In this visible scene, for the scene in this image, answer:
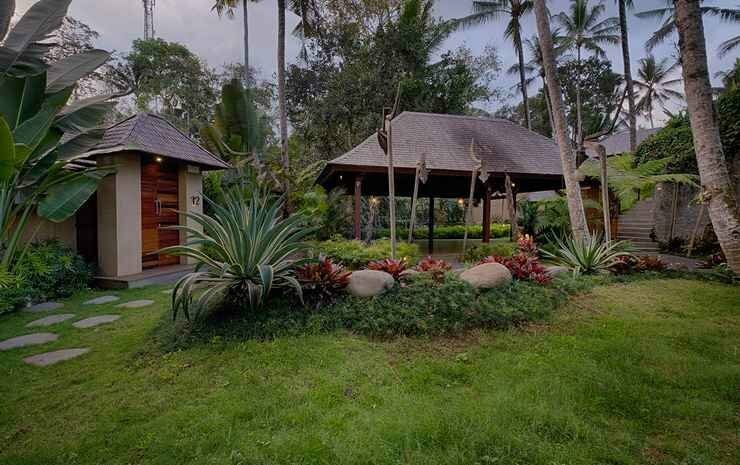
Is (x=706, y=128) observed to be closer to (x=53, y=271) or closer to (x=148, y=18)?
(x=53, y=271)

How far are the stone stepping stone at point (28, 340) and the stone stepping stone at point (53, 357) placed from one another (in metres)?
0.51

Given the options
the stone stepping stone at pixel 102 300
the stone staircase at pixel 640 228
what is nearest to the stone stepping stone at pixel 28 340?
the stone stepping stone at pixel 102 300

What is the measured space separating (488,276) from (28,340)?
17.9 ft

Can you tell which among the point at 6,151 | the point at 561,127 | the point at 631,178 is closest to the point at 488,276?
the point at 561,127

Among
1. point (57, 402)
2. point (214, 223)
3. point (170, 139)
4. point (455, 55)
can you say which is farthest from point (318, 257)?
point (455, 55)

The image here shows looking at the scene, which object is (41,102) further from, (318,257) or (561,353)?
(561,353)

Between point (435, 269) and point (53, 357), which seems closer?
point (53, 357)

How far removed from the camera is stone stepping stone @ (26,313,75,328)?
174 inches

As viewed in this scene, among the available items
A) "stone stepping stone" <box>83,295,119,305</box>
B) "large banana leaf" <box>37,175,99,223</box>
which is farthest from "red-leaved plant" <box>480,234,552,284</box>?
"stone stepping stone" <box>83,295,119,305</box>

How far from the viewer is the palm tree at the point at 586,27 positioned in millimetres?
16672

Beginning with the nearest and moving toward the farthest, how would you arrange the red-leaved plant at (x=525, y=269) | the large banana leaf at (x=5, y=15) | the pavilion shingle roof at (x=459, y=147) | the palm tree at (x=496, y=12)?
1. the large banana leaf at (x=5, y=15)
2. the red-leaved plant at (x=525, y=269)
3. the pavilion shingle roof at (x=459, y=147)
4. the palm tree at (x=496, y=12)

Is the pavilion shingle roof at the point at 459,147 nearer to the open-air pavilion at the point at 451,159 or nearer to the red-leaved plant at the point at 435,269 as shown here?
the open-air pavilion at the point at 451,159

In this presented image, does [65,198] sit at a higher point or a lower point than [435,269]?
higher

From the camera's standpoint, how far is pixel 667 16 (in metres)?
17.6
